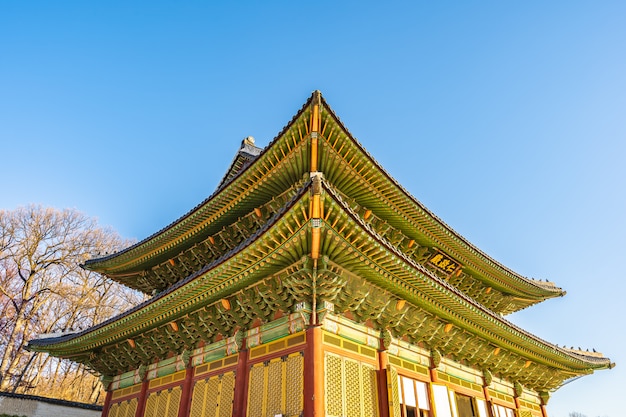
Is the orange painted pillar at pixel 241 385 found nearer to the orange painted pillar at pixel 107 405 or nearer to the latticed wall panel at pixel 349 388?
the latticed wall panel at pixel 349 388

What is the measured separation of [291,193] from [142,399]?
837 centimetres

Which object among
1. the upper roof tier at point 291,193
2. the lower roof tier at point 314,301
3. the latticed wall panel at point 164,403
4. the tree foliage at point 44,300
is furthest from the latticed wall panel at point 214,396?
the tree foliage at point 44,300

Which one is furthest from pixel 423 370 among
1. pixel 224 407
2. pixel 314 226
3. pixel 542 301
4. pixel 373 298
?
pixel 542 301

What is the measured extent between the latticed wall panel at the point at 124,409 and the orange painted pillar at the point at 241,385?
5647 millimetres

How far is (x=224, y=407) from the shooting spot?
10.4 meters

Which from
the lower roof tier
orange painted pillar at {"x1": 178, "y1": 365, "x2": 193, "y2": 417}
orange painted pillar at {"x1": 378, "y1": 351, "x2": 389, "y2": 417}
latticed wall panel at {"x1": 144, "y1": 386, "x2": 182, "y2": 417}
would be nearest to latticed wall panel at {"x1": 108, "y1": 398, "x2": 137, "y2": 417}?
latticed wall panel at {"x1": 144, "y1": 386, "x2": 182, "y2": 417}

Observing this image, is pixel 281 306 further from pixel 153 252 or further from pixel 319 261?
pixel 153 252

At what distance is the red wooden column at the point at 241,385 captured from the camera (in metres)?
9.78

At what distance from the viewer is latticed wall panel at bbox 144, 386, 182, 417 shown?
12.1m

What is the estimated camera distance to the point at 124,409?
14055 millimetres

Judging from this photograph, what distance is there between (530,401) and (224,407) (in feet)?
40.4

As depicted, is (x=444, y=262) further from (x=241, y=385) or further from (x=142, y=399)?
(x=142, y=399)

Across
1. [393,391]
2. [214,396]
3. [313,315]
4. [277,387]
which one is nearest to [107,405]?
[214,396]

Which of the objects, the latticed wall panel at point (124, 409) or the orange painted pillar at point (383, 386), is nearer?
the orange painted pillar at point (383, 386)
